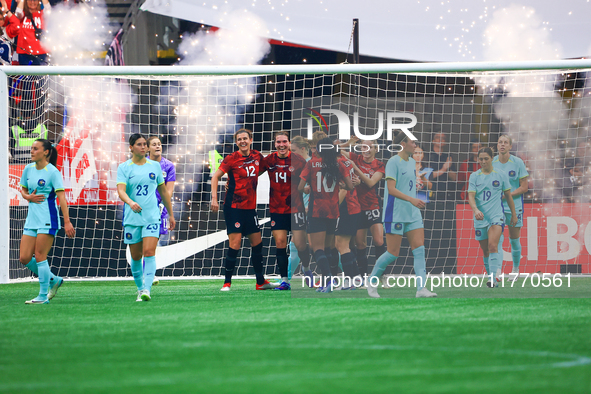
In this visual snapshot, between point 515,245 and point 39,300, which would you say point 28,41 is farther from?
point 515,245

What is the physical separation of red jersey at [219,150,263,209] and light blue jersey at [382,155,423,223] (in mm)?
1993

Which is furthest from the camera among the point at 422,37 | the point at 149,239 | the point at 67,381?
the point at 422,37

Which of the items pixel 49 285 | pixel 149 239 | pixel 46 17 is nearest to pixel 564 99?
pixel 149 239

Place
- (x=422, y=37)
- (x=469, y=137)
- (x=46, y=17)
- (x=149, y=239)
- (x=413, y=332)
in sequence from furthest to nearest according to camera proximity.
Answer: (x=422, y=37) < (x=46, y=17) < (x=469, y=137) < (x=149, y=239) < (x=413, y=332)

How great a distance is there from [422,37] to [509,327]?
12488mm

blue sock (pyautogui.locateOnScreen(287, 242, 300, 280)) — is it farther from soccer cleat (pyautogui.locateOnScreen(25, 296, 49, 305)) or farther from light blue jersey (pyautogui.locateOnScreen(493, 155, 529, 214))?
soccer cleat (pyautogui.locateOnScreen(25, 296, 49, 305))

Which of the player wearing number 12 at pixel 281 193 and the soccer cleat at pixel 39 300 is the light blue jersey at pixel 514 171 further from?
the soccer cleat at pixel 39 300

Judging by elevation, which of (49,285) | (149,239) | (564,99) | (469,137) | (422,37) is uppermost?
(422,37)

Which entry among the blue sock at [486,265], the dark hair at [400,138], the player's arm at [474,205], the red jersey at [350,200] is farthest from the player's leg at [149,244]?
the blue sock at [486,265]

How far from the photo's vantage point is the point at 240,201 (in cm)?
698

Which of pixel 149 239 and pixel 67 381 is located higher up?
pixel 149 239

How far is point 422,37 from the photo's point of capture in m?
15.0

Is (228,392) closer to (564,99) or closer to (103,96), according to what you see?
(564,99)

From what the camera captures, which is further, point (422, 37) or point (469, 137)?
point (422, 37)
